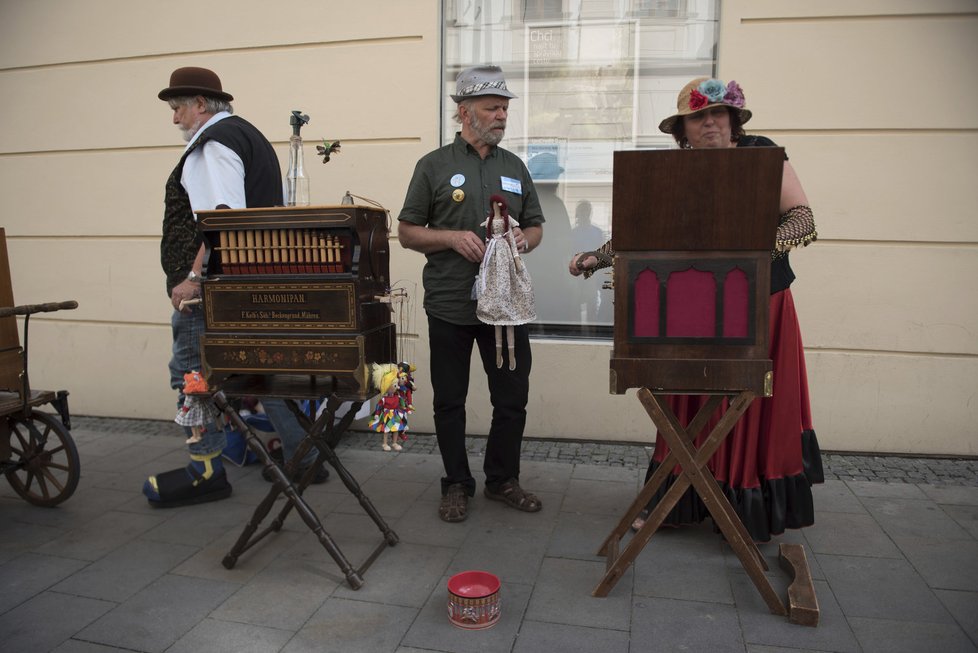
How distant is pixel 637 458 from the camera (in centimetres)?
436

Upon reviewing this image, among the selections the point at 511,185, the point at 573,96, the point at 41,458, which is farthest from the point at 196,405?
the point at 573,96

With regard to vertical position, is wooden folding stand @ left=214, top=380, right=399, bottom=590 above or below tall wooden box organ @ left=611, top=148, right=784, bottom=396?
below

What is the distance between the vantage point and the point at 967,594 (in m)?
2.73

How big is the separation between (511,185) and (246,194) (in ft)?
3.87

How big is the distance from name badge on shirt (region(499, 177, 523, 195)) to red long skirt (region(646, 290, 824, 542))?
117 centimetres

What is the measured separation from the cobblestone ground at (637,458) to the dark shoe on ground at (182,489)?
1030 millimetres

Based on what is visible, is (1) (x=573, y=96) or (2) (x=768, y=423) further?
(1) (x=573, y=96)

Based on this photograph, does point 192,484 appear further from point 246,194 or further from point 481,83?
point 481,83

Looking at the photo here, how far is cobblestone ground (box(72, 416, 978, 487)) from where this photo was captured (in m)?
4.02

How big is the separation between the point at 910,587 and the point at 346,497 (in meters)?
2.48

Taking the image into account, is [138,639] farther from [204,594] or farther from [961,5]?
[961,5]

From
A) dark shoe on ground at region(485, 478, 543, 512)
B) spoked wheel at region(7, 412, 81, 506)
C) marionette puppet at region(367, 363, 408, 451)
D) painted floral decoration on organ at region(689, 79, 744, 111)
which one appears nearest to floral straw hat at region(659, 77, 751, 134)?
painted floral decoration on organ at region(689, 79, 744, 111)

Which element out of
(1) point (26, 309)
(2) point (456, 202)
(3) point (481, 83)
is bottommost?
(1) point (26, 309)

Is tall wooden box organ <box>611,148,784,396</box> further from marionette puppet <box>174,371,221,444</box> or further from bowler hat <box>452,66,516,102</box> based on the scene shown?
marionette puppet <box>174,371,221,444</box>
